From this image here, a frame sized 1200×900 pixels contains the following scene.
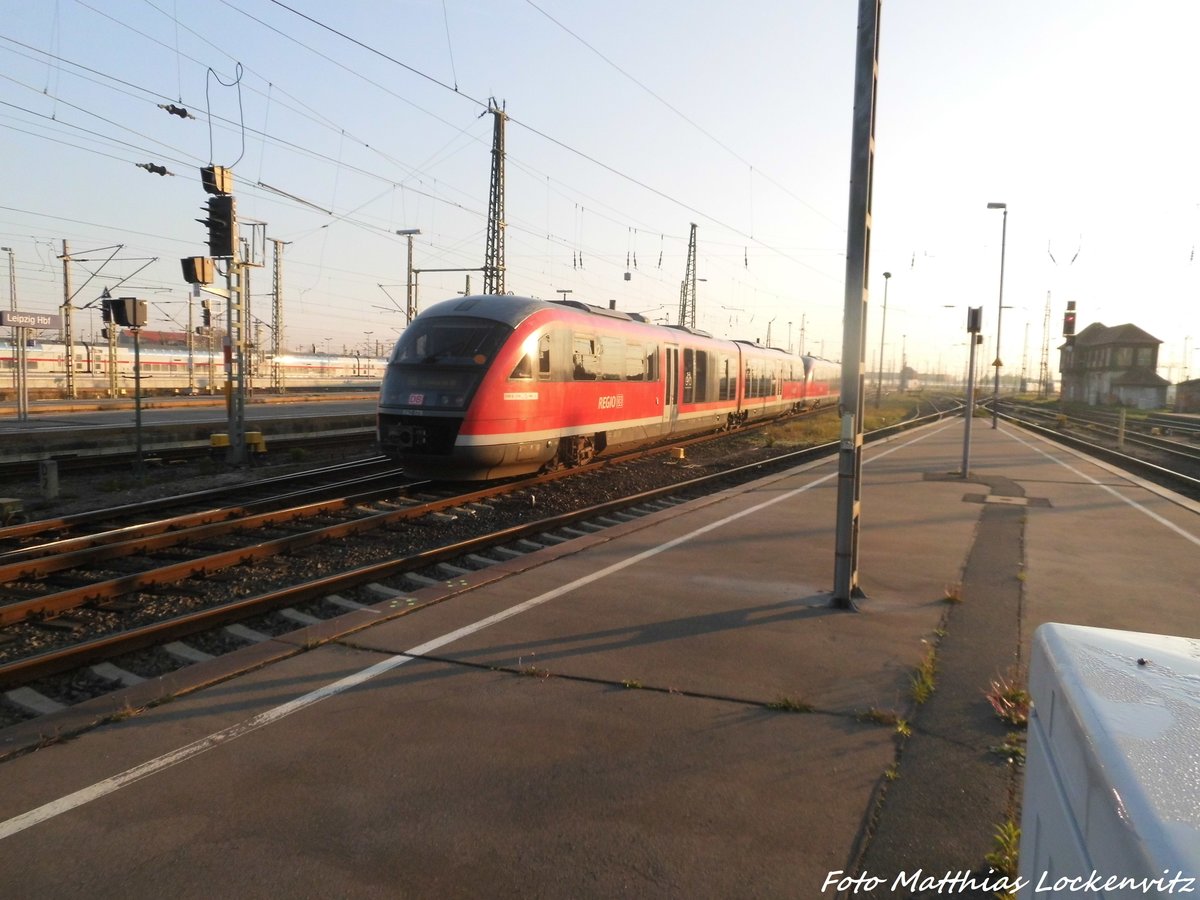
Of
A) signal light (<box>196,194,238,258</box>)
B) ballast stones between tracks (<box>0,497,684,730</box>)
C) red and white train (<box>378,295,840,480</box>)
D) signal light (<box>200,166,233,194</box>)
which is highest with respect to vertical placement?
signal light (<box>200,166,233,194</box>)

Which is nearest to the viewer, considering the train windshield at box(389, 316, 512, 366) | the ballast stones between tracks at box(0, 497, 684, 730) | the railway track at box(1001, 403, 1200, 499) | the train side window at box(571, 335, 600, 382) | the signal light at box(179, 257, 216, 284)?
the ballast stones between tracks at box(0, 497, 684, 730)

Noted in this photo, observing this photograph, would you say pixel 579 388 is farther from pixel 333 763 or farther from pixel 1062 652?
pixel 1062 652

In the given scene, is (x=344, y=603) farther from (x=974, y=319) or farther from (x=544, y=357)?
(x=974, y=319)

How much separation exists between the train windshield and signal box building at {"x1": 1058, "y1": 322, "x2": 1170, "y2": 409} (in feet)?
219

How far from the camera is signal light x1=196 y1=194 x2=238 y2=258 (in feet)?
48.4

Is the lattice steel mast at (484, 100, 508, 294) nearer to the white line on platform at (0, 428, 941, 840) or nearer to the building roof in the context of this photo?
the white line on platform at (0, 428, 941, 840)

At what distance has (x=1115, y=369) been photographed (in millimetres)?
68562

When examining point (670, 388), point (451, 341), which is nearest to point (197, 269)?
point (451, 341)

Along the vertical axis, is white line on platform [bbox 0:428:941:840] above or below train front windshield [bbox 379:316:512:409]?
below

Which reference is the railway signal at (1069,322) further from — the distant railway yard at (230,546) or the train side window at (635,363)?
the train side window at (635,363)

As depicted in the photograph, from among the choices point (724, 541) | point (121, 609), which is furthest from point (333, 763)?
point (724, 541)

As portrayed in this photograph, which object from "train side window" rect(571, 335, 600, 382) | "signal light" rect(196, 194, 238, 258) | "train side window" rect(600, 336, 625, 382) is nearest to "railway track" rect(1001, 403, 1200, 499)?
"train side window" rect(600, 336, 625, 382)

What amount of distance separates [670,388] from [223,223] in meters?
9.51

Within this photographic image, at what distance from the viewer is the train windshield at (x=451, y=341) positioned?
37.4 feet
